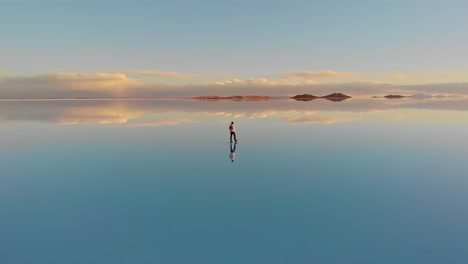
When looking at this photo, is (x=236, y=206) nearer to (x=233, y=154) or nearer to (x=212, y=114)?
(x=233, y=154)

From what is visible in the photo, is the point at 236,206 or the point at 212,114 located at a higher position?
the point at 212,114

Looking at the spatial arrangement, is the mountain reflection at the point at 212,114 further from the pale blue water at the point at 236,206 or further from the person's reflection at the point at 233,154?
the pale blue water at the point at 236,206

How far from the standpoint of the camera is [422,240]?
8289mm

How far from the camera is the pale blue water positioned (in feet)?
26.0

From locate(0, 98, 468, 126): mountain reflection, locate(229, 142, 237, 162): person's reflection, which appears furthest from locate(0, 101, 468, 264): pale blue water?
locate(0, 98, 468, 126): mountain reflection

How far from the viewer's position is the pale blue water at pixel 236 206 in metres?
7.94

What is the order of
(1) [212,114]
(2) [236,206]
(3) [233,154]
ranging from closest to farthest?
(2) [236,206] → (3) [233,154] → (1) [212,114]

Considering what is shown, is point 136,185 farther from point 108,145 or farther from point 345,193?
point 108,145

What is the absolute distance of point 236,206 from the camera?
34.7 feet

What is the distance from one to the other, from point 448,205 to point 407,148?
1099cm

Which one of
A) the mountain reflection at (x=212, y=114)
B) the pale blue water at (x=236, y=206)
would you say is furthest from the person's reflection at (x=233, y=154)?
the mountain reflection at (x=212, y=114)

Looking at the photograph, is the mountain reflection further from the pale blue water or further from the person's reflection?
the pale blue water

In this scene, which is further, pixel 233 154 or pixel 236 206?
pixel 233 154

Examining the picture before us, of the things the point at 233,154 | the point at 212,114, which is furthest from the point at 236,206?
the point at 212,114
